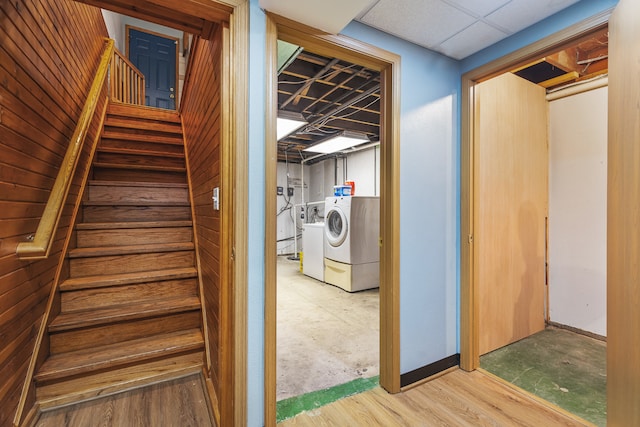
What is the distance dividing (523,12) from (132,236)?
3.08 m

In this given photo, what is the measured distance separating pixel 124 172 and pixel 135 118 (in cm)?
91

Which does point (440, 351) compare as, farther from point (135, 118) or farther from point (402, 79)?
point (135, 118)

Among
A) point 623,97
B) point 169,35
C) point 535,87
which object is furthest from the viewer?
point 169,35

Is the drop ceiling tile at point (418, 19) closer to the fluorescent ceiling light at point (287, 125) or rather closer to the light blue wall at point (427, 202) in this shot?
the light blue wall at point (427, 202)

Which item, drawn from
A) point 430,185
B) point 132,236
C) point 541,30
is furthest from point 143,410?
point 541,30

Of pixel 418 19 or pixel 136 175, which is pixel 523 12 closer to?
pixel 418 19

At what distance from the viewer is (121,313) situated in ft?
6.30

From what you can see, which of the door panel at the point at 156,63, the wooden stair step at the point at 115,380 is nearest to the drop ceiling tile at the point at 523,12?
the wooden stair step at the point at 115,380

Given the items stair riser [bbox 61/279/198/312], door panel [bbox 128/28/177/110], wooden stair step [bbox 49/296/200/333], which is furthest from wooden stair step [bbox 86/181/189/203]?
door panel [bbox 128/28/177/110]

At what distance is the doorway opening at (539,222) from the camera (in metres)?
2.02

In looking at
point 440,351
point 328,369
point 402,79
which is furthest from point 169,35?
point 440,351

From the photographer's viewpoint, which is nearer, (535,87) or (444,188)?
(444,188)

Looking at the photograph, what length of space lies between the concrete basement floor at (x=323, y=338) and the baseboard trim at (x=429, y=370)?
26 cm

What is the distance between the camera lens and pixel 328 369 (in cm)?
210
